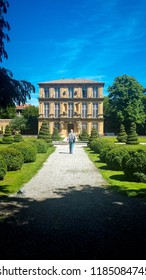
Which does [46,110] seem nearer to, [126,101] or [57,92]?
[57,92]

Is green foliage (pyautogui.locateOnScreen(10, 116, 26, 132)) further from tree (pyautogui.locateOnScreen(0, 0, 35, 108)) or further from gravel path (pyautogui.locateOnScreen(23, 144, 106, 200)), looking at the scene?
tree (pyautogui.locateOnScreen(0, 0, 35, 108))

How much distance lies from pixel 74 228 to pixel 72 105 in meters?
54.1

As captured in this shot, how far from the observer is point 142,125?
166 ft

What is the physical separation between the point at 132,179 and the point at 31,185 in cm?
362

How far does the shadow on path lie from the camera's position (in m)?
3.98

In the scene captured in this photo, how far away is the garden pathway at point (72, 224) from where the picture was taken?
4.00m

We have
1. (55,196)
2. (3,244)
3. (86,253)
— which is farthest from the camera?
(55,196)

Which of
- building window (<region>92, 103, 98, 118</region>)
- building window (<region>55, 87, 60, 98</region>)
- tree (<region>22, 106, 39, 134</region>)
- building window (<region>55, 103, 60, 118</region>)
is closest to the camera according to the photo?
building window (<region>92, 103, 98, 118</region>)

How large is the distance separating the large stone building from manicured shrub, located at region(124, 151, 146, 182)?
47.2 meters

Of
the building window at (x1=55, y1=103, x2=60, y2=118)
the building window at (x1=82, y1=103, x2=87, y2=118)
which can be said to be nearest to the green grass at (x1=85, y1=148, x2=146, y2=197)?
the building window at (x1=82, y1=103, x2=87, y2=118)

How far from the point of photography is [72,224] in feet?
17.0

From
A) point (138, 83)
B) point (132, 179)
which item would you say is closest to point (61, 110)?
point (138, 83)

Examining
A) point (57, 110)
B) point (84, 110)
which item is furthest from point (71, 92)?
point (57, 110)
